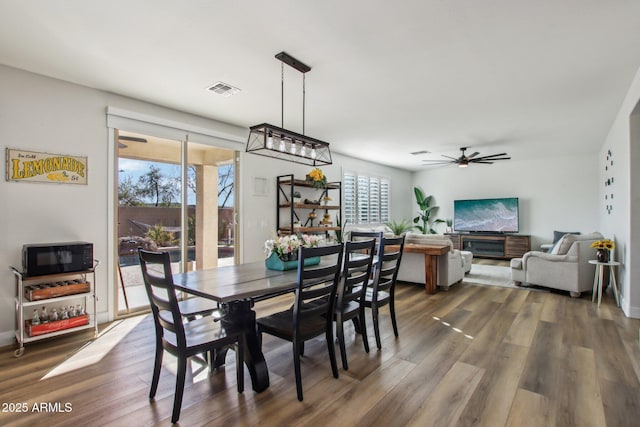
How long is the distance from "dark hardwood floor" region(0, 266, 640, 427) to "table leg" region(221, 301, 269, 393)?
0.30ft

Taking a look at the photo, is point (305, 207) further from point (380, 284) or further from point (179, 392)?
point (179, 392)

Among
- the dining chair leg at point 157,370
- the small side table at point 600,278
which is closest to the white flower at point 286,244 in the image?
the dining chair leg at point 157,370

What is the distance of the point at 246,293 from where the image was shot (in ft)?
6.77

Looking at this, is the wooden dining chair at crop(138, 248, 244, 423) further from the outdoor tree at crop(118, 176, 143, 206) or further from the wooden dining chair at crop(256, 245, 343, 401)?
the outdoor tree at crop(118, 176, 143, 206)

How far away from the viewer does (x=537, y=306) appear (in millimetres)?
4215

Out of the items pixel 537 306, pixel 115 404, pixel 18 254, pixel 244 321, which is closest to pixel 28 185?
pixel 18 254

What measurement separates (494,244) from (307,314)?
7.78 metres

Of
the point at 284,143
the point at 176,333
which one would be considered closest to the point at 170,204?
the point at 284,143

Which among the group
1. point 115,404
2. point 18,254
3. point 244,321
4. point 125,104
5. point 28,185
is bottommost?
point 115,404

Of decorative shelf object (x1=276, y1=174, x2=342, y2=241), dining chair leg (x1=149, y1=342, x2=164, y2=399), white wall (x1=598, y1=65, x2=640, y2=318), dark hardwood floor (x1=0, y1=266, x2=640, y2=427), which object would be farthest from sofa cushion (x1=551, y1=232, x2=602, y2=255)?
dining chair leg (x1=149, y1=342, x2=164, y2=399)

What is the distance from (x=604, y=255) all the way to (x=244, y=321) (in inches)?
185

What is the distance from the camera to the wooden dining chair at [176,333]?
1901 mm

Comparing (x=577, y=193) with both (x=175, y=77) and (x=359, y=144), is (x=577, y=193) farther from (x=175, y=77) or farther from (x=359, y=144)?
(x=175, y=77)

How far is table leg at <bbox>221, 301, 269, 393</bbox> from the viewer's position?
Result: 7.38ft
